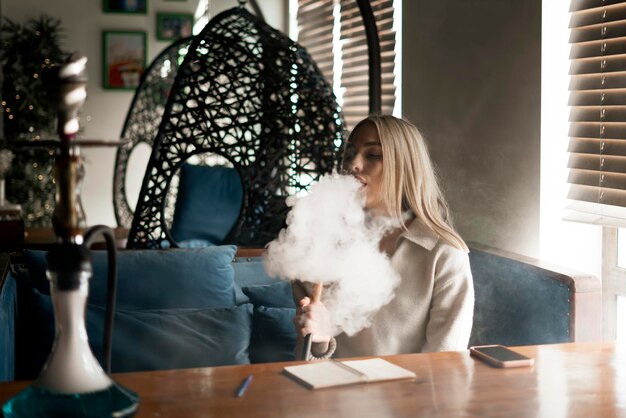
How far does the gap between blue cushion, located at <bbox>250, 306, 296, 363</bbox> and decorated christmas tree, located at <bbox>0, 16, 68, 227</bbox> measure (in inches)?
190

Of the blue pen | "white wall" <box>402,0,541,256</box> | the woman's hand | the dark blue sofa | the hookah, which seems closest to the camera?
the hookah

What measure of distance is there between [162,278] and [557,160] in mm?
1388

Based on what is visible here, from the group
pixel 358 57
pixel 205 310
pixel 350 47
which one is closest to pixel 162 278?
pixel 205 310

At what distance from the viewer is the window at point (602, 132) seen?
2.59m

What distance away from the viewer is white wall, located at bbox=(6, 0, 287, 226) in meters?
7.58

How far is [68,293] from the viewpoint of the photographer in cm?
123

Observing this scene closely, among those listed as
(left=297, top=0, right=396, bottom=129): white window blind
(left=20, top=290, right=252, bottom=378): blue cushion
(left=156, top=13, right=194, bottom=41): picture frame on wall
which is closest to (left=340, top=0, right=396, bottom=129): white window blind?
(left=297, top=0, right=396, bottom=129): white window blind

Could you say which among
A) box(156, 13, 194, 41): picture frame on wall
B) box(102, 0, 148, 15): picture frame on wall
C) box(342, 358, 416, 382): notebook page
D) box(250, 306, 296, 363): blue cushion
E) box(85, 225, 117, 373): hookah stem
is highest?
box(102, 0, 148, 15): picture frame on wall

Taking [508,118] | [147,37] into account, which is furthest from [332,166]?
[147,37]

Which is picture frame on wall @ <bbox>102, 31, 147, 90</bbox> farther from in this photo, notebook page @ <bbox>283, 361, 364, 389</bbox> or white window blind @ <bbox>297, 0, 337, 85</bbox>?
notebook page @ <bbox>283, 361, 364, 389</bbox>

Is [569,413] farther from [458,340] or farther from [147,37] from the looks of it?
[147,37]

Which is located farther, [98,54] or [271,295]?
[98,54]

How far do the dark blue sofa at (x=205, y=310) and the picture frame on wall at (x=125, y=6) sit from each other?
535 centimetres

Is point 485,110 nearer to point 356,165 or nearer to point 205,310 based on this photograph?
point 356,165
